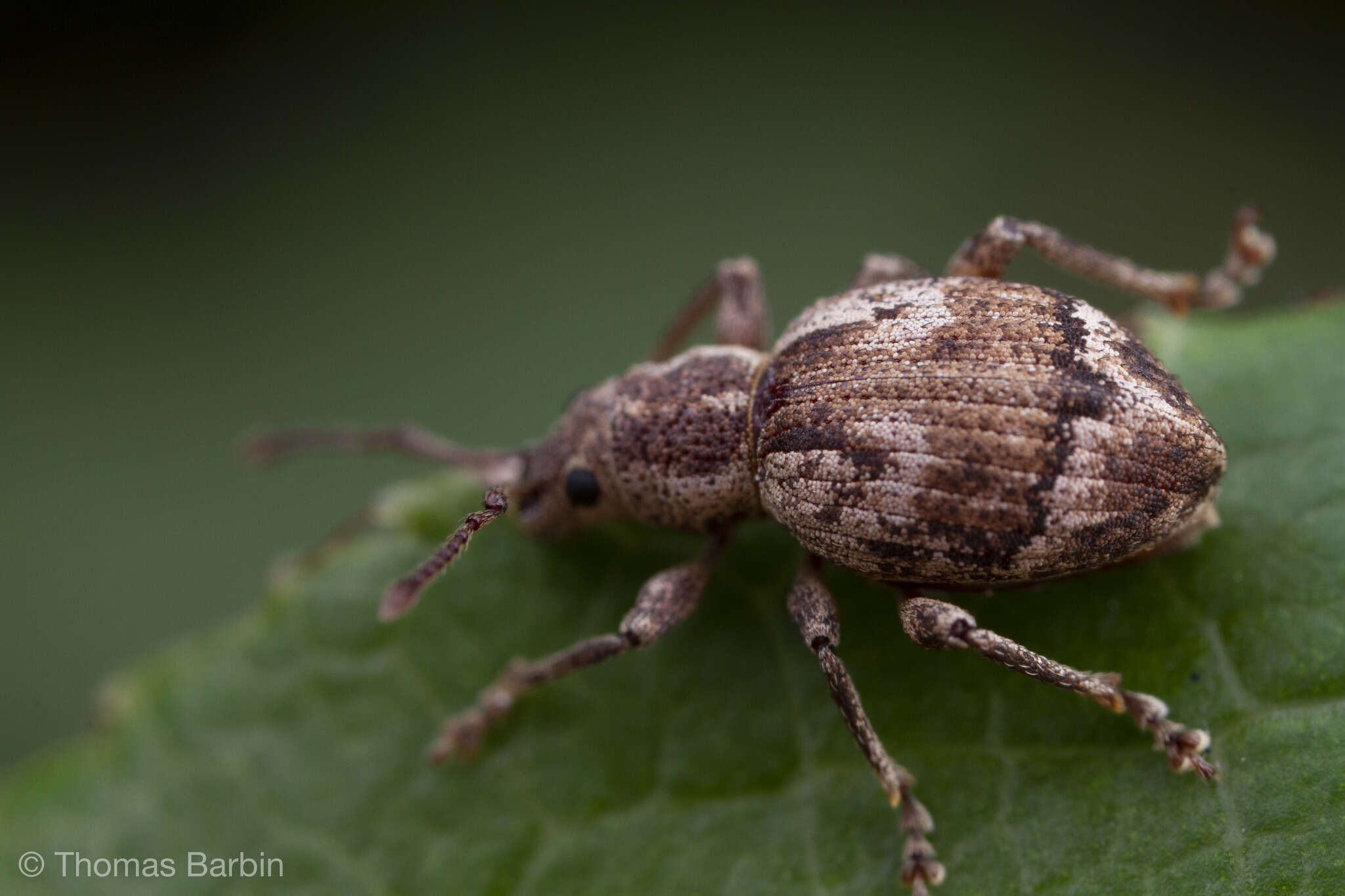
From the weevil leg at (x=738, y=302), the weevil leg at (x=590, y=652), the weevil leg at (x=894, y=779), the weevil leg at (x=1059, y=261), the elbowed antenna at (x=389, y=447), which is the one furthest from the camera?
the weevil leg at (x=738, y=302)

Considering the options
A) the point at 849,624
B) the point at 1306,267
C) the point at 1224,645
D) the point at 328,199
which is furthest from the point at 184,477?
the point at 1306,267

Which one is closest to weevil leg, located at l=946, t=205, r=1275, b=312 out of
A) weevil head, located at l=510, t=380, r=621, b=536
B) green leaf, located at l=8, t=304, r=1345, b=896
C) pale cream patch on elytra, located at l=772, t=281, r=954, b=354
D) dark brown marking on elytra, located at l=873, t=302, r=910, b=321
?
green leaf, located at l=8, t=304, r=1345, b=896

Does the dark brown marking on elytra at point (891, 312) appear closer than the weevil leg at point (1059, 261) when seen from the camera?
Yes

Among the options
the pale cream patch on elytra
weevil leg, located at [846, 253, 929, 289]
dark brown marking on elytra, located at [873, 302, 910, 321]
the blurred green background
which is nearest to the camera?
the pale cream patch on elytra

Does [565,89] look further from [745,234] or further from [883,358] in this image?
[883,358]

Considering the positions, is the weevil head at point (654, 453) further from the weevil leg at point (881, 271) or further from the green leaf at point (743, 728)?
the weevil leg at point (881, 271)

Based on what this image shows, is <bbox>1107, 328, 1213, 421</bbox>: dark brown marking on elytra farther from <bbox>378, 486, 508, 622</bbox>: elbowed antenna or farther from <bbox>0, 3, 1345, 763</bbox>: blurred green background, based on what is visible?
<bbox>0, 3, 1345, 763</bbox>: blurred green background

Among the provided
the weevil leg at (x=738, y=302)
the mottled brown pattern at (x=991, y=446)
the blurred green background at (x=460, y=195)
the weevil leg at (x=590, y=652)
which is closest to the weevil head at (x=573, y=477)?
the weevil leg at (x=590, y=652)

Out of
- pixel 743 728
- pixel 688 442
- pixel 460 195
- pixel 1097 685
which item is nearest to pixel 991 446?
pixel 1097 685
